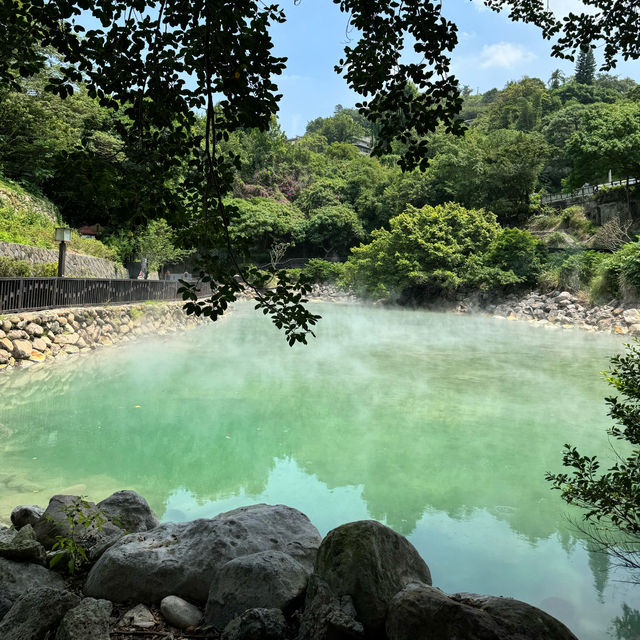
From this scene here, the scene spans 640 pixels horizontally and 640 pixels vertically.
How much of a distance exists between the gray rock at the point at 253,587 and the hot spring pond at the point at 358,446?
1.48 metres

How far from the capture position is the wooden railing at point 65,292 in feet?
29.7

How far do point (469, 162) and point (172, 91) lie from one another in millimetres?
30987

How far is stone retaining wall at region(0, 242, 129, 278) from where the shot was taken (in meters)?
11.6

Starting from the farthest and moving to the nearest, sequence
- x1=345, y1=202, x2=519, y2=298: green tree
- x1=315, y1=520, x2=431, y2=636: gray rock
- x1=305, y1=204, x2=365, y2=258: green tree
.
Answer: x1=305, y1=204, x2=365, y2=258: green tree, x1=345, y1=202, x2=519, y2=298: green tree, x1=315, y1=520, x2=431, y2=636: gray rock

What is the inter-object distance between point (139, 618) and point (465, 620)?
1440 millimetres

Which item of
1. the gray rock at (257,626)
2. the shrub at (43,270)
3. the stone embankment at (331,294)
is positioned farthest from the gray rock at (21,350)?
the stone embankment at (331,294)

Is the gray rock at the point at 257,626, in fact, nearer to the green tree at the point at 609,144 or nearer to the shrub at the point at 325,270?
the green tree at the point at 609,144

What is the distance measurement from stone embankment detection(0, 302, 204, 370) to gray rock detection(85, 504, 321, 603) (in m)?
7.10

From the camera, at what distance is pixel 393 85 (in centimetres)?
226

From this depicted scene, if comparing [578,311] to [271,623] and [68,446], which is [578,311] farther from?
[271,623]

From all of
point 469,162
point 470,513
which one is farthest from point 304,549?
point 469,162

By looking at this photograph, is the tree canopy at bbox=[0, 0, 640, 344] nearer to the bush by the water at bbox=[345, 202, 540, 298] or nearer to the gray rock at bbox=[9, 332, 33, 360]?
the gray rock at bbox=[9, 332, 33, 360]

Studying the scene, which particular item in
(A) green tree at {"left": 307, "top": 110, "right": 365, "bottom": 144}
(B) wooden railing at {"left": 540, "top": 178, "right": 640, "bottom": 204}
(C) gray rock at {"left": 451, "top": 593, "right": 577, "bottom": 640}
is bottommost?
(C) gray rock at {"left": 451, "top": 593, "right": 577, "bottom": 640}

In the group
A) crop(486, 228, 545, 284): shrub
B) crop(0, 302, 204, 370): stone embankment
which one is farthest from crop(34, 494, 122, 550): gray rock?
crop(486, 228, 545, 284): shrub
